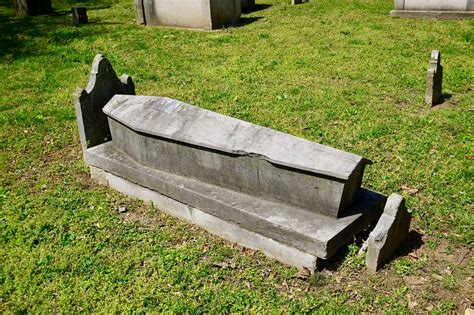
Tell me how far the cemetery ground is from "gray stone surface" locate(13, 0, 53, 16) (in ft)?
8.98

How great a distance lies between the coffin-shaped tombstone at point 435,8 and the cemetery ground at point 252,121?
462 millimetres

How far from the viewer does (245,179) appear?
4.40 m

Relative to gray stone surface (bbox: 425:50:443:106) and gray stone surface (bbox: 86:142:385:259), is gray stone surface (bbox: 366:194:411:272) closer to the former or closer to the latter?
gray stone surface (bbox: 86:142:385:259)

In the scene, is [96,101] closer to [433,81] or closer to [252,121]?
[252,121]

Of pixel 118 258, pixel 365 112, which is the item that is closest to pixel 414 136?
pixel 365 112

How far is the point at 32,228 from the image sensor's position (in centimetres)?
503

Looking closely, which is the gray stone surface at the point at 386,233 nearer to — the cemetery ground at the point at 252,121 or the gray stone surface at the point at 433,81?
the cemetery ground at the point at 252,121

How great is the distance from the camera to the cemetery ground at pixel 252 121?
13.0ft

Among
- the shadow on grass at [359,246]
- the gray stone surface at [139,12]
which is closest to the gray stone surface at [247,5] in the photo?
the gray stone surface at [139,12]

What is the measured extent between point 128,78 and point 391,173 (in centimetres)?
357

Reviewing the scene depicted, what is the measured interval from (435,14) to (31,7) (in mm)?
12988

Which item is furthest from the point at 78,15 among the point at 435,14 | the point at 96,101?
the point at 435,14

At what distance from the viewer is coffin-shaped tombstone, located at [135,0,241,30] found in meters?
13.2

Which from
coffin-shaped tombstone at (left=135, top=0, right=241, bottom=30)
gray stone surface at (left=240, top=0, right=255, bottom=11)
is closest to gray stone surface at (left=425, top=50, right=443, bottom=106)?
coffin-shaped tombstone at (left=135, top=0, right=241, bottom=30)
